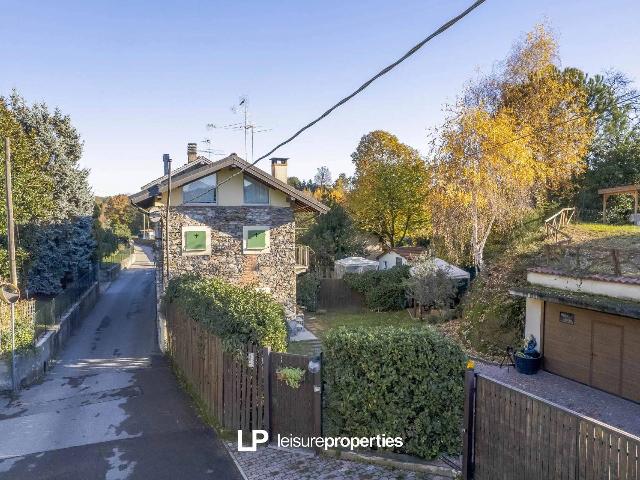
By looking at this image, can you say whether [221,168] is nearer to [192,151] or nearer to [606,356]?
[192,151]

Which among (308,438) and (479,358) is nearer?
(308,438)

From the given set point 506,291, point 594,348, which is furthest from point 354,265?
point 594,348

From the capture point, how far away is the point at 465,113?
20766mm

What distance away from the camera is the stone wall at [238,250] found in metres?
18.4

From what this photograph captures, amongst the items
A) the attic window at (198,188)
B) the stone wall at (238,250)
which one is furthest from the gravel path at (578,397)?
the attic window at (198,188)

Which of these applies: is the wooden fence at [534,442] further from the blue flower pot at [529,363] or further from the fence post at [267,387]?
the blue flower pot at [529,363]

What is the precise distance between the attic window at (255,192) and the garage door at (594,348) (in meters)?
11.5

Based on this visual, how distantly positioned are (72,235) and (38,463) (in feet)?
76.0

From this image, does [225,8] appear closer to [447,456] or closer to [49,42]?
[49,42]

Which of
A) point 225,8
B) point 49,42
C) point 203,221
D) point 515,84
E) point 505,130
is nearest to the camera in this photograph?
point 225,8

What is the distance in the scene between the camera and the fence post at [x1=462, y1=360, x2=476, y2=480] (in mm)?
6609

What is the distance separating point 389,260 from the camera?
33.3 metres

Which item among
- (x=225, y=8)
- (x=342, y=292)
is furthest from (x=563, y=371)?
(x=342, y=292)

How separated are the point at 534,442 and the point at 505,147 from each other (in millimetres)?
17150
